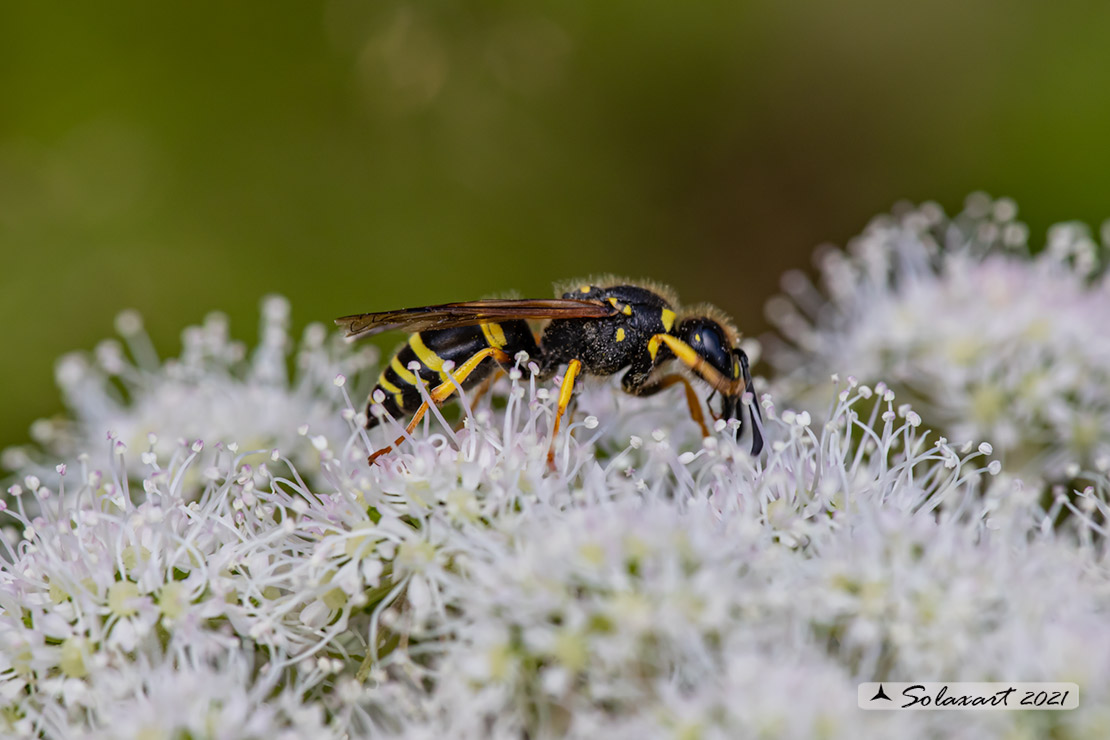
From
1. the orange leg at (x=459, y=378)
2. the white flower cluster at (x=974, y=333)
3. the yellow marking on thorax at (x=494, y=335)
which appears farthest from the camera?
the white flower cluster at (x=974, y=333)

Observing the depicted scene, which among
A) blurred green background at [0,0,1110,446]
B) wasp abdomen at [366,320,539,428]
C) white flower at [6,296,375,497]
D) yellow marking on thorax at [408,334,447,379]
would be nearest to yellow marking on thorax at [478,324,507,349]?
wasp abdomen at [366,320,539,428]

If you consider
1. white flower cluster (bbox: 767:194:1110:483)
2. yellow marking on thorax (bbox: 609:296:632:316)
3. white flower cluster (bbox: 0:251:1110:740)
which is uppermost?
white flower cluster (bbox: 767:194:1110:483)

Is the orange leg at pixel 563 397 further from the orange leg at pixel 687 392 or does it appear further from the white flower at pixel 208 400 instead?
the white flower at pixel 208 400

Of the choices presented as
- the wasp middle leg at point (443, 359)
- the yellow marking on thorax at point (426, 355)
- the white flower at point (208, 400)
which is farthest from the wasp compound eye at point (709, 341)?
the white flower at point (208, 400)

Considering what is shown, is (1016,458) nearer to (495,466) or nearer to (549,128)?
(495,466)

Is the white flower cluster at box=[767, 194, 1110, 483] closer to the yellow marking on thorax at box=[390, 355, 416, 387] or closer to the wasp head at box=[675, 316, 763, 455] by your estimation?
the wasp head at box=[675, 316, 763, 455]

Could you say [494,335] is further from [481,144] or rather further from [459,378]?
[481,144]

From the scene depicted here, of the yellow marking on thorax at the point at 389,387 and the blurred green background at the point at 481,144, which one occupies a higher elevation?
the blurred green background at the point at 481,144

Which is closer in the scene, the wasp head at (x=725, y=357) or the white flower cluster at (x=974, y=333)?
the wasp head at (x=725, y=357)
